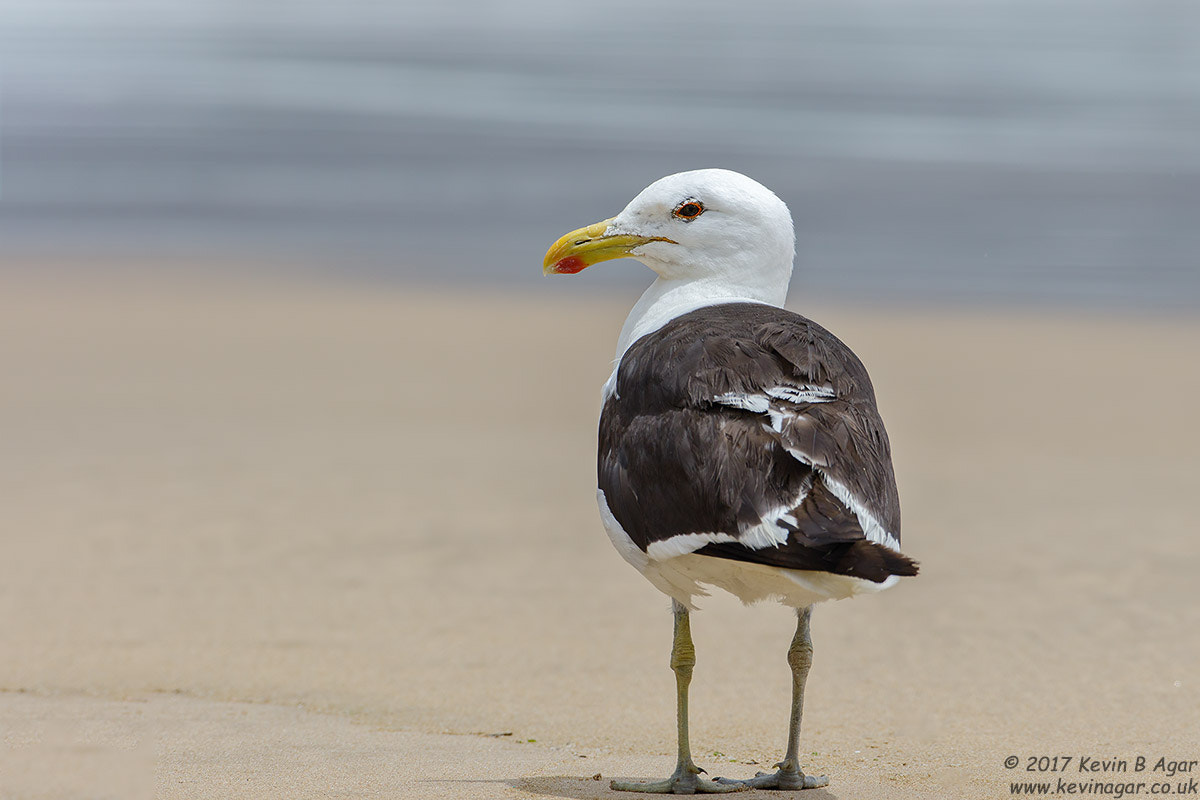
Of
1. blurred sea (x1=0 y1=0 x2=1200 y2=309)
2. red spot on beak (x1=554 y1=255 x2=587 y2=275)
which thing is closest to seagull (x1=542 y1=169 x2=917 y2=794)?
red spot on beak (x1=554 y1=255 x2=587 y2=275)

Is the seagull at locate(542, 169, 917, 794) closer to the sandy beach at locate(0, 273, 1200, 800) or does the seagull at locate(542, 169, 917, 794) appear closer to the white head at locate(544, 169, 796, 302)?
the white head at locate(544, 169, 796, 302)

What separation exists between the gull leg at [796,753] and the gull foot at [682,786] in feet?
0.22

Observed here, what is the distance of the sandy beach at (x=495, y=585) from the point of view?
15.9ft

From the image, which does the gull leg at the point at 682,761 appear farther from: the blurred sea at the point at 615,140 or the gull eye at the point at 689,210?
the blurred sea at the point at 615,140

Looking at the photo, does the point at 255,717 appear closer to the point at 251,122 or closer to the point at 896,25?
the point at 251,122

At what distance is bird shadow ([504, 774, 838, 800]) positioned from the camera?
424 cm

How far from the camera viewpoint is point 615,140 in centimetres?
2381

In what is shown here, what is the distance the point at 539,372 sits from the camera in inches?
472

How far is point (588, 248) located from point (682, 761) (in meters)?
1.99

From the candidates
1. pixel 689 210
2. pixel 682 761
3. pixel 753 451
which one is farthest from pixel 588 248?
pixel 682 761

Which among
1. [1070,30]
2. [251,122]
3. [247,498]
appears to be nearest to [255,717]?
[247,498]

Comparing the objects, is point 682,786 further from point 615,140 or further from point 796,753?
point 615,140

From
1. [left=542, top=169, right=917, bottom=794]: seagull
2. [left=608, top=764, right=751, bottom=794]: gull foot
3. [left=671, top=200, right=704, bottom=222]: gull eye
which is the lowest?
[left=608, top=764, right=751, bottom=794]: gull foot

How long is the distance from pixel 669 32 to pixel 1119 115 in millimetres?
16077
